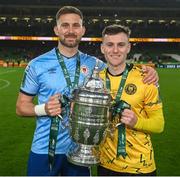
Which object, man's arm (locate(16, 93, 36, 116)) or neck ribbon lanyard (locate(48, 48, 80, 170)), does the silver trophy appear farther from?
man's arm (locate(16, 93, 36, 116))

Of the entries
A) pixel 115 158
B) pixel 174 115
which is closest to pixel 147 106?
pixel 115 158

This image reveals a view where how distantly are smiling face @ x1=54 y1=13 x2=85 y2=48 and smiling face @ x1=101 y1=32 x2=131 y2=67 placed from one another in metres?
0.34

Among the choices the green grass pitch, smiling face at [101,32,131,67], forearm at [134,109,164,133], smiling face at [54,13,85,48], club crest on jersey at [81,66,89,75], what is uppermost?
smiling face at [54,13,85,48]

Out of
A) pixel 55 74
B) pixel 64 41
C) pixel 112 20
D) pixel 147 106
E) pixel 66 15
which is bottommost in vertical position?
pixel 147 106

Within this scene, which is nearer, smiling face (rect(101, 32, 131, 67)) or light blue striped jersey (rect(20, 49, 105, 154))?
smiling face (rect(101, 32, 131, 67))

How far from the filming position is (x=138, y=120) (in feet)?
8.96

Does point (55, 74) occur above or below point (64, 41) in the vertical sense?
below

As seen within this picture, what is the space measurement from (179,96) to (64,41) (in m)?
12.4

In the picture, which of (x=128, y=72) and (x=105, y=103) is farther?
(x=128, y=72)

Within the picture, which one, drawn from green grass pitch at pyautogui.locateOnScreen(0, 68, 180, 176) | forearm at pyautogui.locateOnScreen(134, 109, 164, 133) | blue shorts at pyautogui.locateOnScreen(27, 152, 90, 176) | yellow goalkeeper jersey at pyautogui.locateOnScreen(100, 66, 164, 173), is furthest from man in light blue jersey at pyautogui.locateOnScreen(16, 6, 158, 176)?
green grass pitch at pyautogui.locateOnScreen(0, 68, 180, 176)

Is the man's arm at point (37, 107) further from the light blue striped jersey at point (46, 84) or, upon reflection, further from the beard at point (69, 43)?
the beard at point (69, 43)

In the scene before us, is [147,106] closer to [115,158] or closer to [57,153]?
[115,158]

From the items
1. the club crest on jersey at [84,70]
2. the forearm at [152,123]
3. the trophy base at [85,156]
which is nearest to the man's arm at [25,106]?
the club crest on jersey at [84,70]

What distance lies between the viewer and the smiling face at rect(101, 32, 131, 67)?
284 centimetres
